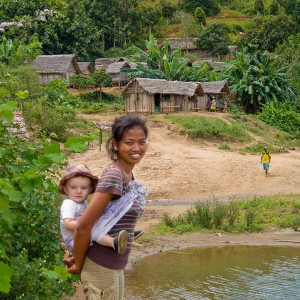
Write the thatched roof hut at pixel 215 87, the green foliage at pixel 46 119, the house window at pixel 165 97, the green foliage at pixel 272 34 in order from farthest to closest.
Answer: the green foliage at pixel 272 34 < the thatched roof hut at pixel 215 87 < the house window at pixel 165 97 < the green foliage at pixel 46 119

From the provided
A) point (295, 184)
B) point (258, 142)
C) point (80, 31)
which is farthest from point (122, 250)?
point (80, 31)

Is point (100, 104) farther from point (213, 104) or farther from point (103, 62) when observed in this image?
point (103, 62)

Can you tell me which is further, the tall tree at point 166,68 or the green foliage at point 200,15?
the green foliage at point 200,15

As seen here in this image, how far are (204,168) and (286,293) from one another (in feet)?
40.0

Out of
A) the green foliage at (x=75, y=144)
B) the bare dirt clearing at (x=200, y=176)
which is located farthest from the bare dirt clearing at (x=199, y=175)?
the green foliage at (x=75, y=144)

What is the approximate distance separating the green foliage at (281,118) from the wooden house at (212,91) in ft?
8.11

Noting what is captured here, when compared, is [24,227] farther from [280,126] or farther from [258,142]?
[280,126]

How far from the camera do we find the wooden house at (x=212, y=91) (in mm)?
34594

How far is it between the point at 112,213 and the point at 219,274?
30.6ft

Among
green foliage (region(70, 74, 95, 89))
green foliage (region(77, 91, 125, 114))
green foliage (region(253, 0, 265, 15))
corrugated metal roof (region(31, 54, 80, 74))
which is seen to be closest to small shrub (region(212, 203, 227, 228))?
green foliage (region(77, 91, 125, 114))

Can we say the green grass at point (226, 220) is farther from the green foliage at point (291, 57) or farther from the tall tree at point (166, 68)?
the green foliage at point (291, 57)

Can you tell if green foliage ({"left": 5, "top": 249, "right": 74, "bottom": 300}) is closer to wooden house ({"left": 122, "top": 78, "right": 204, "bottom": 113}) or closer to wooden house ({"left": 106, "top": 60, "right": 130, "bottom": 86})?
wooden house ({"left": 122, "top": 78, "right": 204, "bottom": 113})

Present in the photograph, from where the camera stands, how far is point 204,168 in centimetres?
2300

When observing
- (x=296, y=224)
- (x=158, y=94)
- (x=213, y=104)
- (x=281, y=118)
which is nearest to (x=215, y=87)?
(x=213, y=104)
